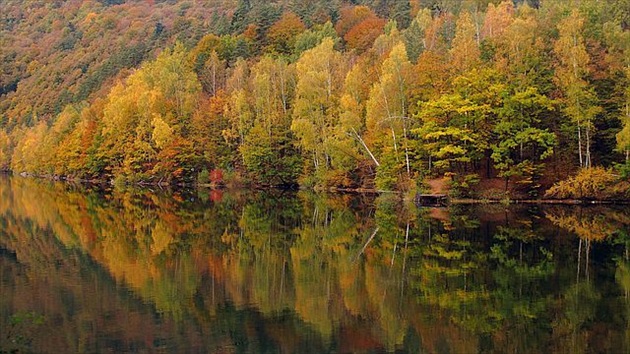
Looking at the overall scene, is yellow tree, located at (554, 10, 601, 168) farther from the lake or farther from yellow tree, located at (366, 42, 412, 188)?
yellow tree, located at (366, 42, 412, 188)

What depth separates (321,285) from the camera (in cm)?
2028

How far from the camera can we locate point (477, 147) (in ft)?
157

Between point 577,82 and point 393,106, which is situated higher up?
point 577,82

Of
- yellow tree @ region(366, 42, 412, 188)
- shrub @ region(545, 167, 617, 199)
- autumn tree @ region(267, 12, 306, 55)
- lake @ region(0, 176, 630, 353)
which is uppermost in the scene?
autumn tree @ region(267, 12, 306, 55)

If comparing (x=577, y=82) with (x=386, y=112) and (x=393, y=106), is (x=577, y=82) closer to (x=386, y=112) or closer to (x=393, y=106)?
(x=393, y=106)

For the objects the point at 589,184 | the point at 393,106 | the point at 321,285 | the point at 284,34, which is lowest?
the point at 321,285

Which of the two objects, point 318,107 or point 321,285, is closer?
point 321,285

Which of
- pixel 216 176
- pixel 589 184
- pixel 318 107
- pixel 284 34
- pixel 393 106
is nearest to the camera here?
pixel 589 184

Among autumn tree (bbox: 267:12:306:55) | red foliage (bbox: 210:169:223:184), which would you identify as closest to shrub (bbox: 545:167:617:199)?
red foliage (bbox: 210:169:223:184)

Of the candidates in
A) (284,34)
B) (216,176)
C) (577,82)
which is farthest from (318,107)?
(284,34)

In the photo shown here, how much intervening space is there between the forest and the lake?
10055 mm

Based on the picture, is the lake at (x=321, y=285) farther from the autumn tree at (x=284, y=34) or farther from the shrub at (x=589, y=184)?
the autumn tree at (x=284, y=34)

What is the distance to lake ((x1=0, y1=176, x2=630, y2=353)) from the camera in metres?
14.8

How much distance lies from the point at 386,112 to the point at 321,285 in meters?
35.1
